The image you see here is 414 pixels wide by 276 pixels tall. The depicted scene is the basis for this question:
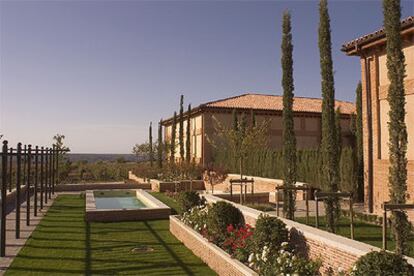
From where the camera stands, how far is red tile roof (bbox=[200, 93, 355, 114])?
37.4 m

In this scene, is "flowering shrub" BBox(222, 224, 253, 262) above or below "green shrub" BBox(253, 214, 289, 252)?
below

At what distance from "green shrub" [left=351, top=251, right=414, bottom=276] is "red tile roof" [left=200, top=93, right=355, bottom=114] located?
1209 inches

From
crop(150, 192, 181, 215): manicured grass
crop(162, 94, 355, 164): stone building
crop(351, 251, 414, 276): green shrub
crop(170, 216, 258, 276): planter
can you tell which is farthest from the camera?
crop(162, 94, 355, 164): stone building

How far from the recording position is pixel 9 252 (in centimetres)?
1095

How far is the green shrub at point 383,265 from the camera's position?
554 cm

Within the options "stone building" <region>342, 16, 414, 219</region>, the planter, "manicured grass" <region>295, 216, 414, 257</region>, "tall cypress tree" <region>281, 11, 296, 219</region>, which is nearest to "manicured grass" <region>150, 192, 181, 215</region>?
the planter

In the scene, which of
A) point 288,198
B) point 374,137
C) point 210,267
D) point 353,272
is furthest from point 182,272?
point 374,137

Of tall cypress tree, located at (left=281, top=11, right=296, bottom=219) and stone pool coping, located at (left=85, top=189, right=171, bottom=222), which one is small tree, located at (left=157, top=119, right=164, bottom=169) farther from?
tall cypress tree, located at (left=281, top=11, right=296, bottom=219)

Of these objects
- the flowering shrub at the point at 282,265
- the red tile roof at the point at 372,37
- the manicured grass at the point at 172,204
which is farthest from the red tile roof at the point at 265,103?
the flowering shrub at the point at 282,265

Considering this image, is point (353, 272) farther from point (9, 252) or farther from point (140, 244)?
point (9, 252)

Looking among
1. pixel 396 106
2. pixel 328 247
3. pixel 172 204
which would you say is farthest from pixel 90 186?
pixel 328 247

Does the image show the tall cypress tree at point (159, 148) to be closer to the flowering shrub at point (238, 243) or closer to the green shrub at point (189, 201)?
the green shrub at point (189, 201)

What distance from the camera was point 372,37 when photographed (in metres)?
15.7

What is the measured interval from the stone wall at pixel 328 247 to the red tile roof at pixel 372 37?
9241 mm
